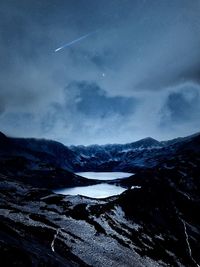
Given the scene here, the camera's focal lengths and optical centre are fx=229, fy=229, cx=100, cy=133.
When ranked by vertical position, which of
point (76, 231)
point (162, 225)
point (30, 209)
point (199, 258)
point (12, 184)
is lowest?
point (199, 258)

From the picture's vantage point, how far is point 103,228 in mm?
69062

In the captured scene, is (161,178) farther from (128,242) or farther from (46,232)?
(46,232)

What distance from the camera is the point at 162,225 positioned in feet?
264

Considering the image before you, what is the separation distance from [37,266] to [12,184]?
89.4m

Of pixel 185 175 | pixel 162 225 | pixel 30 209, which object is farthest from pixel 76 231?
pixel 185 175

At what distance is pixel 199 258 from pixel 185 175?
224 ft

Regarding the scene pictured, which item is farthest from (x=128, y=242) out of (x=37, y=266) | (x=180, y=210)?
(x=180, y=210)

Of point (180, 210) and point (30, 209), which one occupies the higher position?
point (30, 209)

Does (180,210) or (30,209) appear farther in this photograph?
(180,210)

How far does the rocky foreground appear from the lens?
151 ft

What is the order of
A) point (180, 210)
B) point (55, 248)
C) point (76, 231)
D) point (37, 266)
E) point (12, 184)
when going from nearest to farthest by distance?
point (37, 266) < point (55, 248) < point (76, 231) < point (180, 210) < point (12, 184)

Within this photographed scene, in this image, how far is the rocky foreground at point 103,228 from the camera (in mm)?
46062

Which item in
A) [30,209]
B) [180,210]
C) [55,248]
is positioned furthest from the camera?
[180,210]

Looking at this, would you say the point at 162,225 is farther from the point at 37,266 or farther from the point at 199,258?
the point at 37,266
